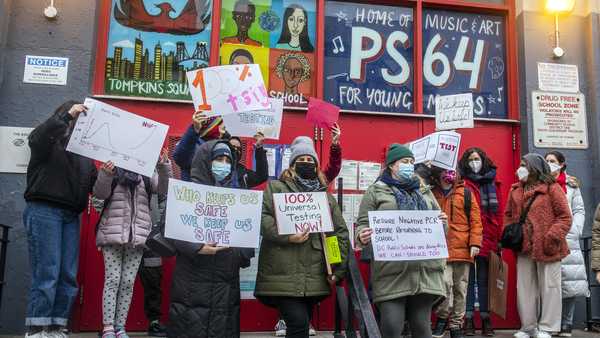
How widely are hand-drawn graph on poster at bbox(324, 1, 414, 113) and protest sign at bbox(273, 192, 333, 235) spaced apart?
103 inches

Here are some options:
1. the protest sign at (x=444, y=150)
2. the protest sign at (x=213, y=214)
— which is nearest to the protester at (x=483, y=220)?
the protest sign at (x=444, y=150)

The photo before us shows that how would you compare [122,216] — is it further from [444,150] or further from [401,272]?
[444,150]

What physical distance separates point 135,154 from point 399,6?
3983 mm

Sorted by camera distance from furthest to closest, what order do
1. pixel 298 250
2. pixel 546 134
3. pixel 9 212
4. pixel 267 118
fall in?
pixel 546 134 < pixel 9 212 < pixel 267 118 < pixel 298 250

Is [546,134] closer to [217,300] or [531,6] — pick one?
[531,6]

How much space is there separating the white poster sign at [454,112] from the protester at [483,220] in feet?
1.40

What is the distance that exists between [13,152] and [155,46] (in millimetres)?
1866

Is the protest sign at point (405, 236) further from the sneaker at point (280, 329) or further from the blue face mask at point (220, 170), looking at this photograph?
the sneaker at point (280, 329)

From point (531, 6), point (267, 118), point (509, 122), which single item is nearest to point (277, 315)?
point (267, 118)

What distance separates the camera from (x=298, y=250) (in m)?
4.20

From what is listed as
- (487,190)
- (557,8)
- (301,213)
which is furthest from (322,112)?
(557,8)

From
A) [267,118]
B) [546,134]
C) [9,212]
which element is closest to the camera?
[267,118]

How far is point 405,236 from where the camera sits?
4.14 metres

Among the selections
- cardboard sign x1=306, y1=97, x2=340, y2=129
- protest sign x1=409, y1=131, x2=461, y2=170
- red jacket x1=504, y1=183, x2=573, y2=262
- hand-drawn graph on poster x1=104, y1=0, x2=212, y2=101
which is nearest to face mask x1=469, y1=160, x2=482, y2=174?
red jacket x1=504, y1=183, x2=573, y2=262
